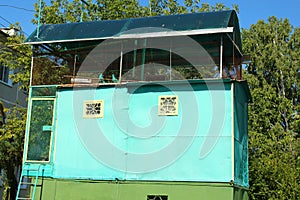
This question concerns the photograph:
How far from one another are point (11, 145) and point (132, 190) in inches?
331

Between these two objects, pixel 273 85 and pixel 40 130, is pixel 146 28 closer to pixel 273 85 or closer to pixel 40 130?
pixel 40 130

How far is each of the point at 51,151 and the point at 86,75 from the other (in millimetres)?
2566

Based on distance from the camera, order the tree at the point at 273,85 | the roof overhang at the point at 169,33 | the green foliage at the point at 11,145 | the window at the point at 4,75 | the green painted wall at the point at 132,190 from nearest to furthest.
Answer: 1. the green painted wall at the point at 132,190
2. the roof overhang at the point at 169,33
3. the green foliage at the point at 11,145
4. the window at the point at 4,75
5. the tree at the point at 273,85

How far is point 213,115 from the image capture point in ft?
38.2

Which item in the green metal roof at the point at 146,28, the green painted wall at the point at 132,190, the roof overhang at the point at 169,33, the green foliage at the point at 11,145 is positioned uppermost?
the green metal roof at the point at 146,28

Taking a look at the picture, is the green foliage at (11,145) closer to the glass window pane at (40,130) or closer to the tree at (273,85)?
the glass window pane at (40,130)

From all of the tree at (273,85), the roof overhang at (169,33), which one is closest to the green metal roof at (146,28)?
the roof overhang at (169,33)

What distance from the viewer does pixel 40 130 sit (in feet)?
42.6

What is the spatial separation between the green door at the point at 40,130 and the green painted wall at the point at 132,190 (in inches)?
32.7

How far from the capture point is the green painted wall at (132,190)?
1116 centimetres

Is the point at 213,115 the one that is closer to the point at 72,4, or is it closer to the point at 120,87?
the point at 120,87

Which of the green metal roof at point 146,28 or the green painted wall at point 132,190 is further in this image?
the green metal roof at point 146,28

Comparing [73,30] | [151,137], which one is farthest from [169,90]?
[73,30]

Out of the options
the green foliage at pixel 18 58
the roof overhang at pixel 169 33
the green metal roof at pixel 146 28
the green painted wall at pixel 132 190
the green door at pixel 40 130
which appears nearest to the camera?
the green painted wall at pixel 132 190
